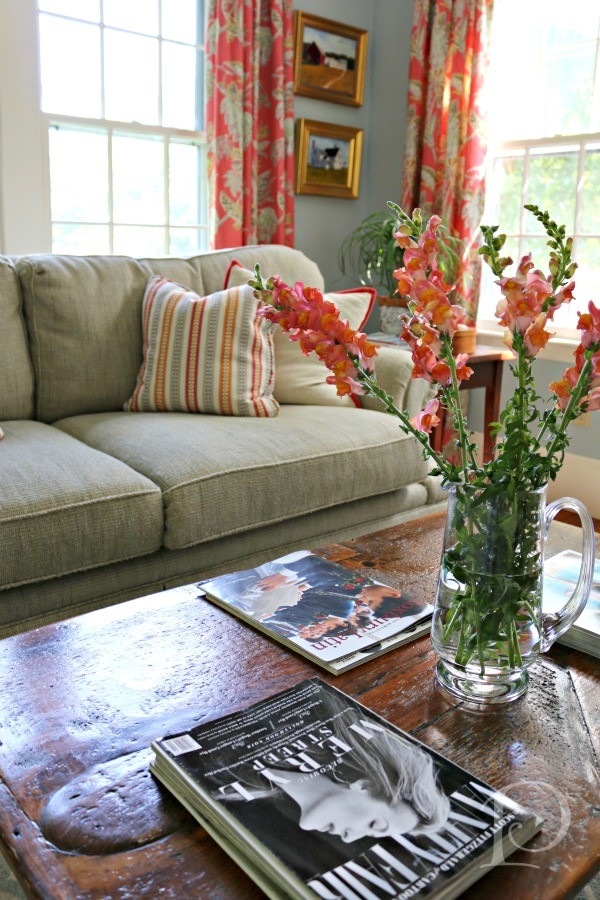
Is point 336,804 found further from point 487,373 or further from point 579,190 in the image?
point 579,190

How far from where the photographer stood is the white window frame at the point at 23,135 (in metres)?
2.83

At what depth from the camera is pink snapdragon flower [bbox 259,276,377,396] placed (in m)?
0.86

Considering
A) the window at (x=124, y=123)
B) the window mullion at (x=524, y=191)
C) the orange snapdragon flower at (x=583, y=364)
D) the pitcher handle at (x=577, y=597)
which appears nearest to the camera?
the orange snapdragon flower at (x=583, y=364)

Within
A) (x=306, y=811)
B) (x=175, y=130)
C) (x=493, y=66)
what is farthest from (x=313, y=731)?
(x=493, y=66)

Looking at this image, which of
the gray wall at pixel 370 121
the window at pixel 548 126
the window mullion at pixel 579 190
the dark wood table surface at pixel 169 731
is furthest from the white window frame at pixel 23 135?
the dark wood table surface at pixel 169 731

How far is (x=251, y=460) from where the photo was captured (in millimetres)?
1930

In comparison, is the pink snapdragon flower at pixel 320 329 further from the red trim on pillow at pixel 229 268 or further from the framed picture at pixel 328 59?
the framed picture at pixel 328 59

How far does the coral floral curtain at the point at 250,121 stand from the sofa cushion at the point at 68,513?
1.84 meters

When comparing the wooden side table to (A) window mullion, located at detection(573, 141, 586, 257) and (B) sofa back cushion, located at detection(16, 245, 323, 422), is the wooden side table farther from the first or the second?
(B) sofa back cushion, located at detection(16, 245, 323, 422)

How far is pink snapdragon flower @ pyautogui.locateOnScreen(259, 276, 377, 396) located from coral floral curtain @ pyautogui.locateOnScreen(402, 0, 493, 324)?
2.76 m

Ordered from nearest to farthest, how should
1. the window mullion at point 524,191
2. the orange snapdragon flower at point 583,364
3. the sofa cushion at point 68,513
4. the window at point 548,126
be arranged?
the orange snapdragon flower at point 583,364, the sofa cushion at point 68,513, the window at point 548,126, the window mullion at point 524,191

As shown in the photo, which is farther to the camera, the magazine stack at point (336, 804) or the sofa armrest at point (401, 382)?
the sofa armrest at point (401, 382)

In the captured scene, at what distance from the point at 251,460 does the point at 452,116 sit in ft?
7.36

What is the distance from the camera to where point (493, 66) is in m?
3.40
